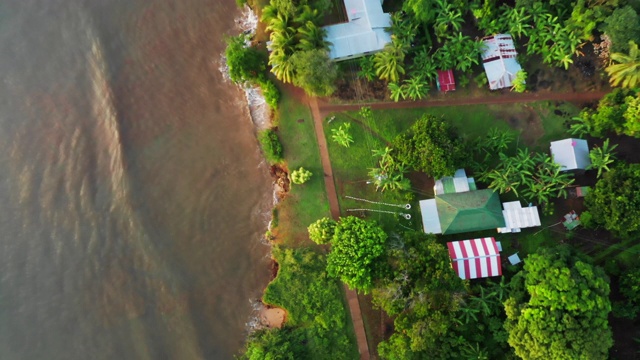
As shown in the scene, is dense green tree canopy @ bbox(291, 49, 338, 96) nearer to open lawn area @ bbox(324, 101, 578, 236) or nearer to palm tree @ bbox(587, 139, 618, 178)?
open lawn area @ bbox(324, 101, 578, 236)

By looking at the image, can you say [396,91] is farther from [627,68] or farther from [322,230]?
[627,68]

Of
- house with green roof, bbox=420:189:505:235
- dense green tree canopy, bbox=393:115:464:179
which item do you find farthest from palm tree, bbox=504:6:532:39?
A: house with green roof, bbox=420:189:505:235

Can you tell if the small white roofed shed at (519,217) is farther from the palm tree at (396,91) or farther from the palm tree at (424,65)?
the palm tree at (424,65)

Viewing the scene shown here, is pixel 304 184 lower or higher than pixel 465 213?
higher

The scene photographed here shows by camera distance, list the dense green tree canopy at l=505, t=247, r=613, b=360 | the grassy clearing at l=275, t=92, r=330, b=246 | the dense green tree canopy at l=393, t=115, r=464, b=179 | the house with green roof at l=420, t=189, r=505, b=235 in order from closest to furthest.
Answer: the dense green tree canopy at l=505, t=247, r=613, b=360, the dense green tree canopy at l=393, t=115, r=464, b=179, the house with green roof at l=420, t=189, r=505, b=235, the grassy clearing at l=275, t=92, r=330, b=246

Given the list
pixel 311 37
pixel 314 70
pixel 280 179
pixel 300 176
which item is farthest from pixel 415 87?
pixel 280 179
